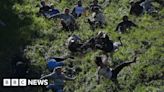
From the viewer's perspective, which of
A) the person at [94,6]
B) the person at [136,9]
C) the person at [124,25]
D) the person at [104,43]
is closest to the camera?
the person at [104,43]

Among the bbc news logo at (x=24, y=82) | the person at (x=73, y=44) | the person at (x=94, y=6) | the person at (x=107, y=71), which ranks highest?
the person at (x=94, y=6)

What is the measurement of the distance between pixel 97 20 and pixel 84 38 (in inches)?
68.1

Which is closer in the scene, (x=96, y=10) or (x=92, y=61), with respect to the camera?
(x=92, y=61)

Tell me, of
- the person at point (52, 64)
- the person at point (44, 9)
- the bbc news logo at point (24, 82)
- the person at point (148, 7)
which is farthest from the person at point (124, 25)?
the bbc news logo at point (24, 82)

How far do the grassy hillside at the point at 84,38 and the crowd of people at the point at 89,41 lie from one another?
0.83 feet

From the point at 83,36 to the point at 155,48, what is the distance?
365 centimetres

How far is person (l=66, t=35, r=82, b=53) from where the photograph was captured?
25.4 metres

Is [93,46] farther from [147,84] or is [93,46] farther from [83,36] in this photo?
[147,84]

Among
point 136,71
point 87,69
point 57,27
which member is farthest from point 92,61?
point 57,27

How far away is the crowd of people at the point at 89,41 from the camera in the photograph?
2245 cm

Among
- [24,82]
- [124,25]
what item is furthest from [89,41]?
[24,82]

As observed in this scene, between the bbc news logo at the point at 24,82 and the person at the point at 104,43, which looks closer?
the bbc news logo at the point at 24,82

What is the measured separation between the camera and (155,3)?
3084cm

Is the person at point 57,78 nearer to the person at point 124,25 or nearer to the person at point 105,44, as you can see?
the person at point 105,44
